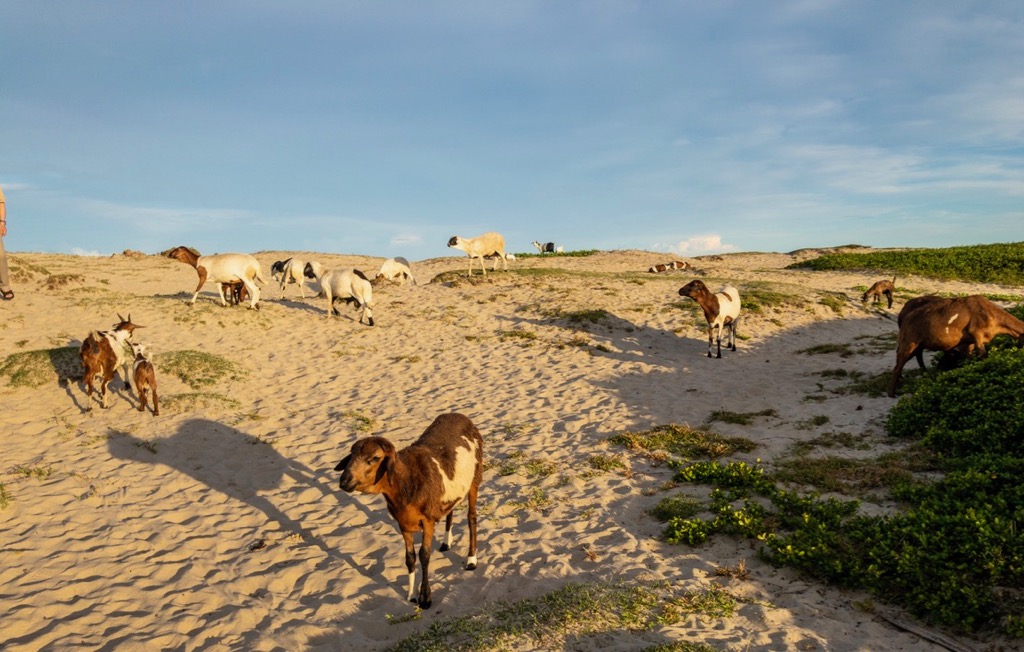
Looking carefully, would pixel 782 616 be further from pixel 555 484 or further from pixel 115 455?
pixel 115 455

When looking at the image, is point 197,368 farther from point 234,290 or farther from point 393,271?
point 393,271

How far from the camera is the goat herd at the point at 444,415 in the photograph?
232 inches

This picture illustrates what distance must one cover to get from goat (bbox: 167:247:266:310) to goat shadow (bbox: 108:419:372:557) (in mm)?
8837

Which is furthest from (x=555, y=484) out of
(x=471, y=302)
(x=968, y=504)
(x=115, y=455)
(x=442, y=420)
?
(x=471, y=302)

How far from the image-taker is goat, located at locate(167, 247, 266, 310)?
1917 cm

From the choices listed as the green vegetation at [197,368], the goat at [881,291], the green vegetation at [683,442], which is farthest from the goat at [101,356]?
the goat at [881,291]

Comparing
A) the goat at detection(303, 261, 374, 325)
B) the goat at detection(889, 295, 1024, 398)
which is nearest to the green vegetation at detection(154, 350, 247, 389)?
the goat at detection(303, 261, 374, 325)

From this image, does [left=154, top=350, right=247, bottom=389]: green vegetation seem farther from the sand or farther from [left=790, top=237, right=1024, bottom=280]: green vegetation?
[left=790, top=237, right=1024, bottom=280]: green vegetation

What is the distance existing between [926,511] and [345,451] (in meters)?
8.86

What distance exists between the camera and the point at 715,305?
17203 mm

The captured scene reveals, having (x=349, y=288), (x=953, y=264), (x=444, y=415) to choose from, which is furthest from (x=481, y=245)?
(x=953, y=264)

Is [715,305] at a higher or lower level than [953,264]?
lower

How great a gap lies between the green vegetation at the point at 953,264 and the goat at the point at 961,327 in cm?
2367

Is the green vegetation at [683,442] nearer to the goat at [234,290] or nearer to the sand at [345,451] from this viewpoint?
the sand at [345,451]
